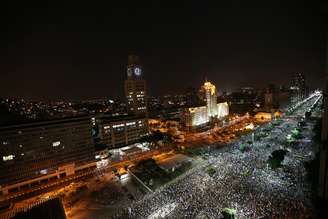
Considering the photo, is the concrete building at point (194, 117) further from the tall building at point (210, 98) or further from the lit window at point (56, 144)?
the lit window at point (56, 144)

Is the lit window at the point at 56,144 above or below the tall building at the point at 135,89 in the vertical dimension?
below

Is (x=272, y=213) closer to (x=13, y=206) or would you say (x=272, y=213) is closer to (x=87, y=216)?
(x=87, y=216)

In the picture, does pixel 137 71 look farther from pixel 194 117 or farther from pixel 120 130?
pixel 194 117

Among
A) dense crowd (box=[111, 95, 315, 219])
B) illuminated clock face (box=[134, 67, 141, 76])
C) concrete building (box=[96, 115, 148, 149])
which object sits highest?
illuminated clock face (box=[134, 67, 141, 76])

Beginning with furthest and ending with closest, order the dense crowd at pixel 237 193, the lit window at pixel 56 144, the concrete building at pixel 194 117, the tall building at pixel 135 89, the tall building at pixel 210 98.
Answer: the tall building at pixel 210 98 < the concrete building at pixel 194 117 < the tall building at pixel 135 89 < the lit window at pixel 56 144 < the dense crowd at pixel 237 193

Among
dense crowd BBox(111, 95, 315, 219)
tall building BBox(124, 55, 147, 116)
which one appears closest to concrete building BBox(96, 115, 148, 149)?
tall building BBox(124, 55, 147, 116)

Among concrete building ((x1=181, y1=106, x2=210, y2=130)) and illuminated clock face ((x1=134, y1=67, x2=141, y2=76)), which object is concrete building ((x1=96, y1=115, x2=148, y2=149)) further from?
concrete building ((x1=181, y1=106, x2=210, y2=130))

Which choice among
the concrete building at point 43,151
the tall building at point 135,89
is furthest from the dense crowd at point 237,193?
the tall building at point 135,89
